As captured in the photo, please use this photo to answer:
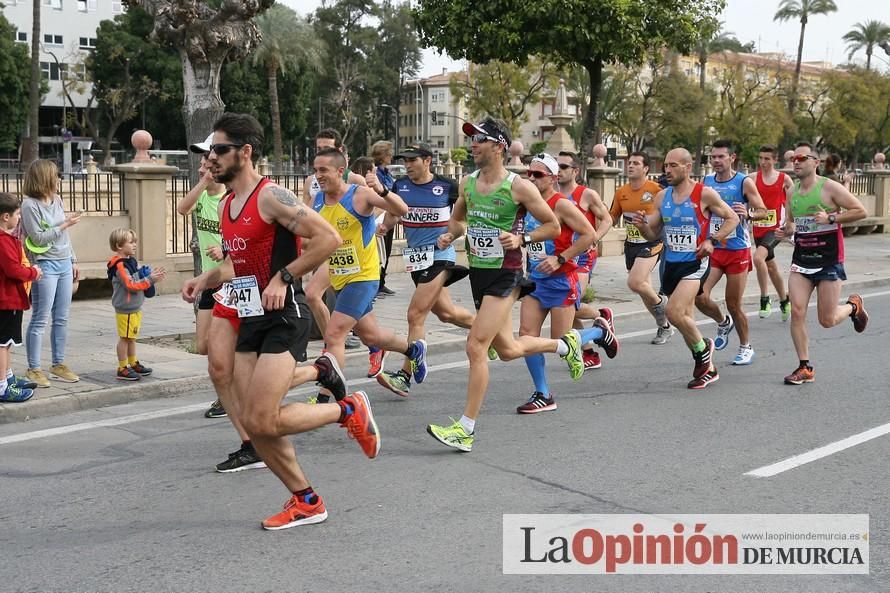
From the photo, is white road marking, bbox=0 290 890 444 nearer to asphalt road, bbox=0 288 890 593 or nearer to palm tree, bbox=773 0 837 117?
asphalt road, bbox=0 288 890 593

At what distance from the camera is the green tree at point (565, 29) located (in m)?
18.8

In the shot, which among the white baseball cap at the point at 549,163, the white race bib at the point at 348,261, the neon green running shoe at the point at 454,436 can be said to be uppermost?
the white baseball cap at the point at 549,163

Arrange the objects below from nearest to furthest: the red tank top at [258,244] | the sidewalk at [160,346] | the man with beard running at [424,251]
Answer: the red tank top at [258,244] < the sidewalk at [160,346] < the man with beard running at [424,251]

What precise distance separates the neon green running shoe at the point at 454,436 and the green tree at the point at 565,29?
13490 mm

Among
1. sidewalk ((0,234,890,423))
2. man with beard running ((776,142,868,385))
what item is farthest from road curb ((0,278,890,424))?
man with beard running ((776,142,868,385))

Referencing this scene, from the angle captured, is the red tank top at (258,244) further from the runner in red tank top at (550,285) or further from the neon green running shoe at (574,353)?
the neon green running shoe at (574,353)

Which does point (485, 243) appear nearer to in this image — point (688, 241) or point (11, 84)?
point (688, 241)

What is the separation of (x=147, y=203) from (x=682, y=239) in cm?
790

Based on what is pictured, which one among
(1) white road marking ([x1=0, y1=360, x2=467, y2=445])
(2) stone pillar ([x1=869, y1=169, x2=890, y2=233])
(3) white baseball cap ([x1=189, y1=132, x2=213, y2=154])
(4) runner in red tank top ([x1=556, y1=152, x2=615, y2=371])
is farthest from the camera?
(2) stone pillar ([x1=869, y1=169, x2=890, y2=233])

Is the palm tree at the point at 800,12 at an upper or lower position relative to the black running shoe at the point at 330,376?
upper

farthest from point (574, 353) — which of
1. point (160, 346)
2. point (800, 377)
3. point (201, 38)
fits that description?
point (201, 38)

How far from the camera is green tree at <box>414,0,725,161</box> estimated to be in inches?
739

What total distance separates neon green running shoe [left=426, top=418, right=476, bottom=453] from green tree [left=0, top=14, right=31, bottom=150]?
205 feet

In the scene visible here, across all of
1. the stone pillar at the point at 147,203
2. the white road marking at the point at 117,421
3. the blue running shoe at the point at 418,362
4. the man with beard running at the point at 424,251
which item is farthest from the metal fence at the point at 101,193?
the blue running shoe at the point at 418,362
